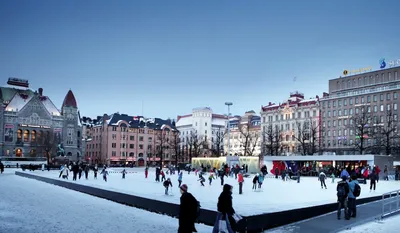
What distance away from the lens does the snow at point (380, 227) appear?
13.9m

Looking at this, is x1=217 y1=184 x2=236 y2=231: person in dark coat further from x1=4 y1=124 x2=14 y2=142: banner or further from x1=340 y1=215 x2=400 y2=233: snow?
x1=4 y1=124 x2=14 y2=142: banner

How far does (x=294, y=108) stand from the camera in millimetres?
A: 110250

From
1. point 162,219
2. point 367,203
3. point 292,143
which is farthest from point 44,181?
Result: point 292,143

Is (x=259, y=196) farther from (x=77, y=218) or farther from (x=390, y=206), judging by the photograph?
(x=77, y=218)

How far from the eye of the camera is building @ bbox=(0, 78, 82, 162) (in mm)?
102625

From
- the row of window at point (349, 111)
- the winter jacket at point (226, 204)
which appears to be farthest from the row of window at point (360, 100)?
the winter jacket at point (226, 204)

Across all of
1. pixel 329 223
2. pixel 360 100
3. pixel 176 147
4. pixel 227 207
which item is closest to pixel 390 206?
pixel 329 223

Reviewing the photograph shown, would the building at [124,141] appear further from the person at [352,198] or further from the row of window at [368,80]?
the person at [352,198]

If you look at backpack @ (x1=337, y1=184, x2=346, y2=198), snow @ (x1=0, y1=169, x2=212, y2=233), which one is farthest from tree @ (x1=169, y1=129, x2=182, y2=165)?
backpack @ (x1=337, y1=184, x2=346, y2=198)

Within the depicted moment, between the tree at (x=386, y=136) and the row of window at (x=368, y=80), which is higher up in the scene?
the row of window at (x=368, y=80)

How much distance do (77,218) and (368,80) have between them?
3623 inches

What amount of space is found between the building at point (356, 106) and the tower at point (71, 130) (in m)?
71.0

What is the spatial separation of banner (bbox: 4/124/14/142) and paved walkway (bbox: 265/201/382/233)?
101928 mm

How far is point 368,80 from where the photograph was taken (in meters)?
95.8
